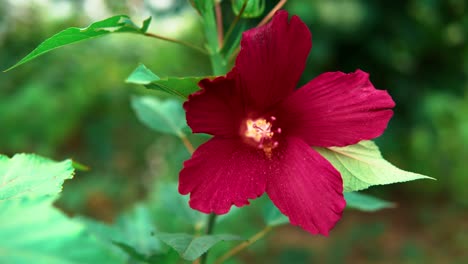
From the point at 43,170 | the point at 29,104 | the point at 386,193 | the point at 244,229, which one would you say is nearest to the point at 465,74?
the point at 386,193

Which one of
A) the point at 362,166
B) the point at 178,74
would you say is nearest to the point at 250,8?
the point at 362,166

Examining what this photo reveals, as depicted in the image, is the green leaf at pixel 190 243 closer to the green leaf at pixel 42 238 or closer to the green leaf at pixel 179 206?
the green leaf at pixel 42 238

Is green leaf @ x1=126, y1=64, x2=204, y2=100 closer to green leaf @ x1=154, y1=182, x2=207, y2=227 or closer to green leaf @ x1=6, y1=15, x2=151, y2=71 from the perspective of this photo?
green leaf @ x1=6, y1=15, x2=151, y2=71

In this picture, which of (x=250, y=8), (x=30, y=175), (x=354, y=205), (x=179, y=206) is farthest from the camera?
(x=179, y=206)

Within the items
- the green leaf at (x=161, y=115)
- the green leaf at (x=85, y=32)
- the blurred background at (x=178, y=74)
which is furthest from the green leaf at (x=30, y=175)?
the blurred background at (x=178, y=74)

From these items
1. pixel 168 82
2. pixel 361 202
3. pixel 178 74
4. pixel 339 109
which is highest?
pixel 178 74

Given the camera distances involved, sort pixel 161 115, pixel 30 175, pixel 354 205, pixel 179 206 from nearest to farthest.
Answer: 1. pixel 30 175
2. pixel 354 205
3. pixel 161 115
4. pixel 179 206

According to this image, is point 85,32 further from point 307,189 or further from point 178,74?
point 178,74
